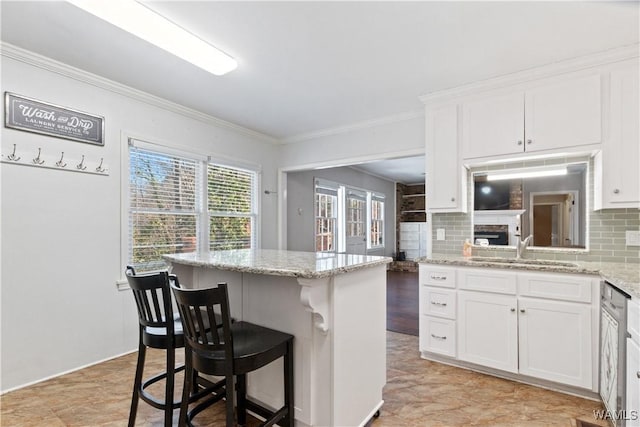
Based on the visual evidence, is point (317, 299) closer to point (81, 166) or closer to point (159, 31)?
point (159, 31)

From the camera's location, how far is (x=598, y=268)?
234 centimetres

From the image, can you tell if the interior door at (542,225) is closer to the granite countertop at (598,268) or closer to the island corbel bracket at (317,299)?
the granite countertop at (598,268)

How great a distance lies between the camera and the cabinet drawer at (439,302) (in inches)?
110

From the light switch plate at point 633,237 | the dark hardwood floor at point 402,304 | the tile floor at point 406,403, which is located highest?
the light switch plate at point 633,237

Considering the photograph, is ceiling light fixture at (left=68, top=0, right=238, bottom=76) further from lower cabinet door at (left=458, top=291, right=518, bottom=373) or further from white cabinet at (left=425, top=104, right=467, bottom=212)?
lower cabinet door at (left=458, top=291, right=518, bottom=373)

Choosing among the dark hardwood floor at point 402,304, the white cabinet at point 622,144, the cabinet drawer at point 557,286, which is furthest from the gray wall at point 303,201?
the white cabinet at point 622,144

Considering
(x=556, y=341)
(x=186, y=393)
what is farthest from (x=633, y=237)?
(x=186, y=393)

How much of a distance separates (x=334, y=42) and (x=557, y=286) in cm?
240

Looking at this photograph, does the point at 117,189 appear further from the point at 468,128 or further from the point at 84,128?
the point at 468,128

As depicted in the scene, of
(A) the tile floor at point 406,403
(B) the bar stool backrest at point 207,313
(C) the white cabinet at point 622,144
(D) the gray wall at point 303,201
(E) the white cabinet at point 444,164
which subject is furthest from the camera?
(D) the gray wall at point 303,201

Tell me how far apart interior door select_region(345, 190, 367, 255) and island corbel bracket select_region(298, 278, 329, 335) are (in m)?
5.55

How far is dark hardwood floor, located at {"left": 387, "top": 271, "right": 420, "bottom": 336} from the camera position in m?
3.93

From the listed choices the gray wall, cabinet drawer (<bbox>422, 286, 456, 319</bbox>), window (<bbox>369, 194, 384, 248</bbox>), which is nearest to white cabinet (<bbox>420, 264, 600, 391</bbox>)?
cabinet drawer (<bbox>422, 286, 456, 319</bbox>)

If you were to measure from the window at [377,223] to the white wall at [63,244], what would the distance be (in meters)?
5.82
